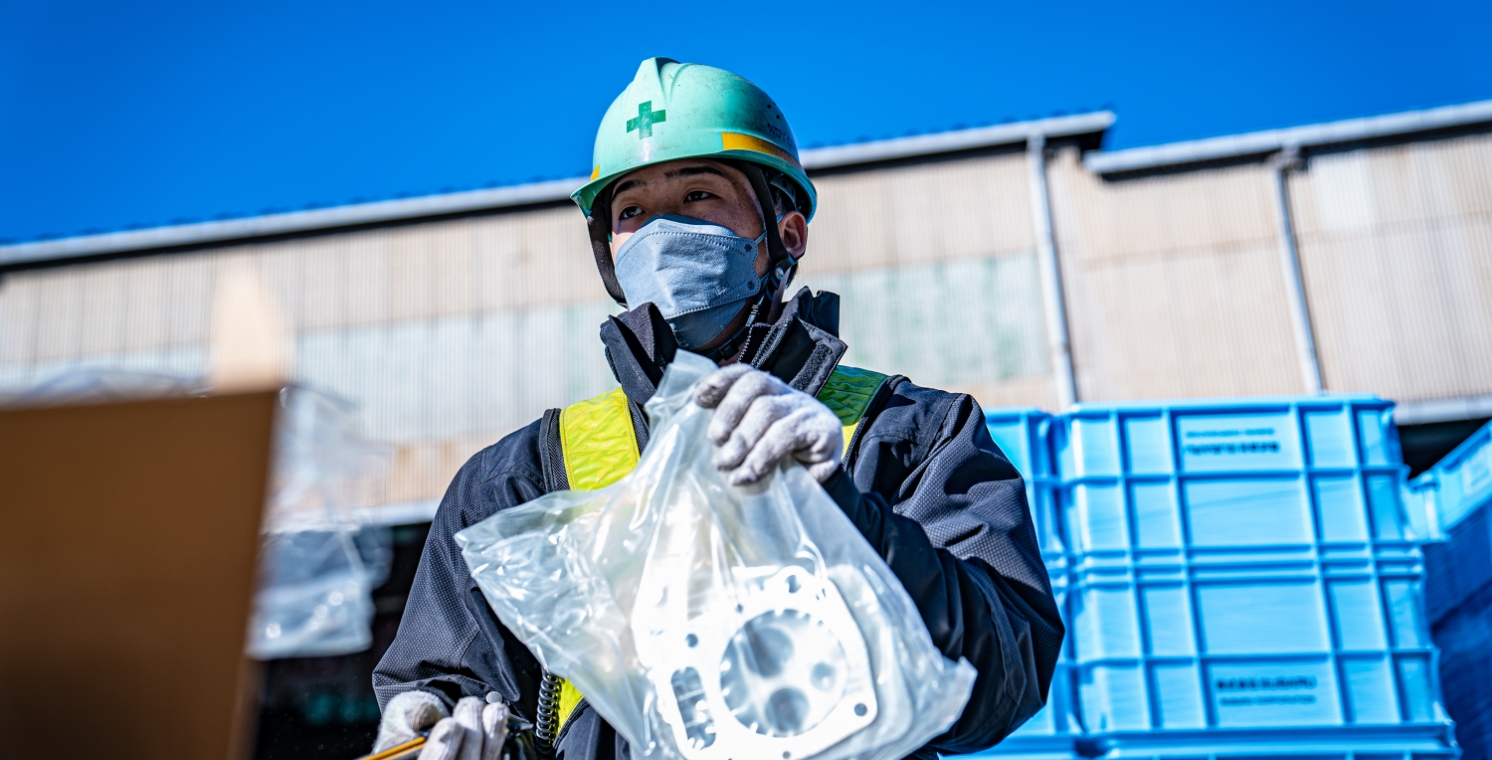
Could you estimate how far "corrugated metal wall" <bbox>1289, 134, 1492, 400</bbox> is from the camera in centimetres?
1230

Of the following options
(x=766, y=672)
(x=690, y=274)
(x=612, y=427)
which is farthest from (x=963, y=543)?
(x=690, y=274)

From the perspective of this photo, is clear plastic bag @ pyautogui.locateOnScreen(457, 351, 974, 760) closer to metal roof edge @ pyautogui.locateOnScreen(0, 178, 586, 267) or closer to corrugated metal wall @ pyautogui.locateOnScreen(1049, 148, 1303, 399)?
corrugated metal wall @ pyautogui.locateOnScreen(1049, 148, 1303, 399)

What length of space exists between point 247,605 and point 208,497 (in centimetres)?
9

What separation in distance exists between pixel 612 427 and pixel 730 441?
0.74 meters

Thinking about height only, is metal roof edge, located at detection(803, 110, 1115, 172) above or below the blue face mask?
above

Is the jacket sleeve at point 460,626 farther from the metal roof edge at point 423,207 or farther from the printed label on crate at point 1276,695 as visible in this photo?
the metal roof edge at point 423,207

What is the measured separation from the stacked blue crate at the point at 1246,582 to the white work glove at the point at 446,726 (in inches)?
130

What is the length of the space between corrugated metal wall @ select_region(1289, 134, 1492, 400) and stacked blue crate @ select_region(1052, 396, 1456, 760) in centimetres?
793

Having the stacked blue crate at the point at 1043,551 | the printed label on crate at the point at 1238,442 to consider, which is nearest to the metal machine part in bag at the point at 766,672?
the stacked blue crate at the point at 1043,551

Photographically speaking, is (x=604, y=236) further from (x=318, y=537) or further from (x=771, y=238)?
(x=318, y=537)

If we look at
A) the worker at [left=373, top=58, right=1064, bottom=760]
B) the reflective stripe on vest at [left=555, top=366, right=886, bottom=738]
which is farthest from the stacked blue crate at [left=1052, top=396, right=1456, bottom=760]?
the reflective stripe on vest at [left=555, top=366, right=886, bottom=738]

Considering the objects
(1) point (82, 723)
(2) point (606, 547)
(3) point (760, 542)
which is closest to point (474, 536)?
(2) point (606, 547)

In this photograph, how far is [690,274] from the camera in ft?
8.37

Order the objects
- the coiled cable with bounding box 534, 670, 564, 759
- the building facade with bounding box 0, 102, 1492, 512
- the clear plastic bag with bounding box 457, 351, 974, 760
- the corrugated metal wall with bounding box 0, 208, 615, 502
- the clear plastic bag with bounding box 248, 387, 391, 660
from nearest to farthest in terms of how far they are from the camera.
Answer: the clear plastic bag with bounding box 248, 387, 391, 660, the clear plastic bag with bounding box 457, 351, 974, 760, the coiled cable with bounding box 534, 670, 564, 759, the building facade with bounding box 0, 102, 1492, 512, the corrugated metal wall with bounding box 0, 208, 615, 502
